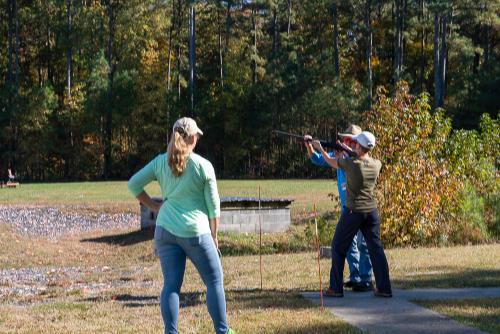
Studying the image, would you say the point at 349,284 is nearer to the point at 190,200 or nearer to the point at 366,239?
the point at 366,239

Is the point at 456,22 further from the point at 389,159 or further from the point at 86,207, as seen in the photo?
the point at 389,159

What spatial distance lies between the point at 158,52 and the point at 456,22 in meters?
20.0

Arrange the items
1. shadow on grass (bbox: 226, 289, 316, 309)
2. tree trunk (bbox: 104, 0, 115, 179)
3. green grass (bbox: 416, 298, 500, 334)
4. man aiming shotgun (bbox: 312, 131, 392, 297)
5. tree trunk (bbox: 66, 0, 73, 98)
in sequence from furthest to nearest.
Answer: tree trunk (bbox: 104, 0, 115, 179), tree trunk (bbox: 66, 0, 73, 98), shadow on grass (bbox: 226, 289, 316, 309), man aiming shotgun (bbox: 312, 131, 392, 297), green grass (bbox: 416, 298, 500, 334)

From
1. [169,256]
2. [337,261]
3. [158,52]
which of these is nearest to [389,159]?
[337,261]

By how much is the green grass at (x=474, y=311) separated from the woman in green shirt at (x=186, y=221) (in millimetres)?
2420

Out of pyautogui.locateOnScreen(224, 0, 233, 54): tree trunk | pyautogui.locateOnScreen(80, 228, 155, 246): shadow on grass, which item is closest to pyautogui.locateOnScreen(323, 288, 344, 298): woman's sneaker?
pyautogui.locateOnScreen(80, 228, 155, 246): shadow on grass

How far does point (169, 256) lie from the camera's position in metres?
6.42

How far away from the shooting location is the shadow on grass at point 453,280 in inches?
390

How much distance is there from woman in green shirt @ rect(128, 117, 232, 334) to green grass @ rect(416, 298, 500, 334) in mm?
→ 2420

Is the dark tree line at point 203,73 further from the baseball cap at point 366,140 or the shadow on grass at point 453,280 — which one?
the baseball cap at point 366,140

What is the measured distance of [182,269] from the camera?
6473 mm

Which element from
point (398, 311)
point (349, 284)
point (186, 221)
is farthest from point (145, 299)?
point (186, 221)

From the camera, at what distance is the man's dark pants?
335 inches

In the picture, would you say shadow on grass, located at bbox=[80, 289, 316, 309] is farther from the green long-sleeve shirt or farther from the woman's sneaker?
the green long-sleeve shirt
